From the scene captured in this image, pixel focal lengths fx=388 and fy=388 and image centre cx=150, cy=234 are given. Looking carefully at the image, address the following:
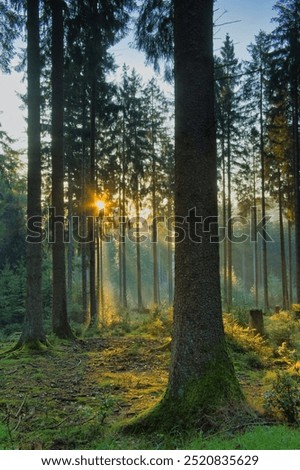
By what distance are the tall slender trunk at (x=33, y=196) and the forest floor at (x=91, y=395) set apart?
719 mm

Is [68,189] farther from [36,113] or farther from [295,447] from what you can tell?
[295,447]

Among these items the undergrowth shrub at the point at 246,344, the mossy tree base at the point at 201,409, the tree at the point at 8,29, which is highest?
the tree at the point at 8,29

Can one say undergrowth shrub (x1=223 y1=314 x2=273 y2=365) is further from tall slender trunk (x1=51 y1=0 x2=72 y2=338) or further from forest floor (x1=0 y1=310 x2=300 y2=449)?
tall slender trunk (x1=51 y1=0 x2=72 y2=338)

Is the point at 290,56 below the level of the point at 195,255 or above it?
above

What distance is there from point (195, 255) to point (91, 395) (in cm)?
304

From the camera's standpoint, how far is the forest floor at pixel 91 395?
3.99m

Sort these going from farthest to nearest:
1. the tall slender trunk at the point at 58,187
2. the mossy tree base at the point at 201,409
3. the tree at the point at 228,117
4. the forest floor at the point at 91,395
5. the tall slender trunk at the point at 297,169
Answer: the tree at the point at 228,117
the tall slender trunk at the point at 297,169
the tall slender trunk at the point at 58,187
the mossy tree base at the point at 201,409
the forest floor at the point at 91,395

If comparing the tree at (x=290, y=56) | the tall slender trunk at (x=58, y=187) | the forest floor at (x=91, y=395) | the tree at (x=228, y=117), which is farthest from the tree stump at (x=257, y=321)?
the tree at (x=228, y=117)

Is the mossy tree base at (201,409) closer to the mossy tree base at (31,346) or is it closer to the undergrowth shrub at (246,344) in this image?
the undergrowth shrub at (246,344)

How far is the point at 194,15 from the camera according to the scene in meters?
4.82

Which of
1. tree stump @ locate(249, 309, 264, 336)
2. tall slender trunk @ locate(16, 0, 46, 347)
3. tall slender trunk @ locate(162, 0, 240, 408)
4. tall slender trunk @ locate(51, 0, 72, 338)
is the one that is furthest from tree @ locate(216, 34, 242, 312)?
tall slender trunk @ locate(162, 0, 240, 408)

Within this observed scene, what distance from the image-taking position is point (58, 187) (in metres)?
11.4

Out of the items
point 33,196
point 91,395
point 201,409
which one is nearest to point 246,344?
point 91,395

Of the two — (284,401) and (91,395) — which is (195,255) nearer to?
(284,401)
